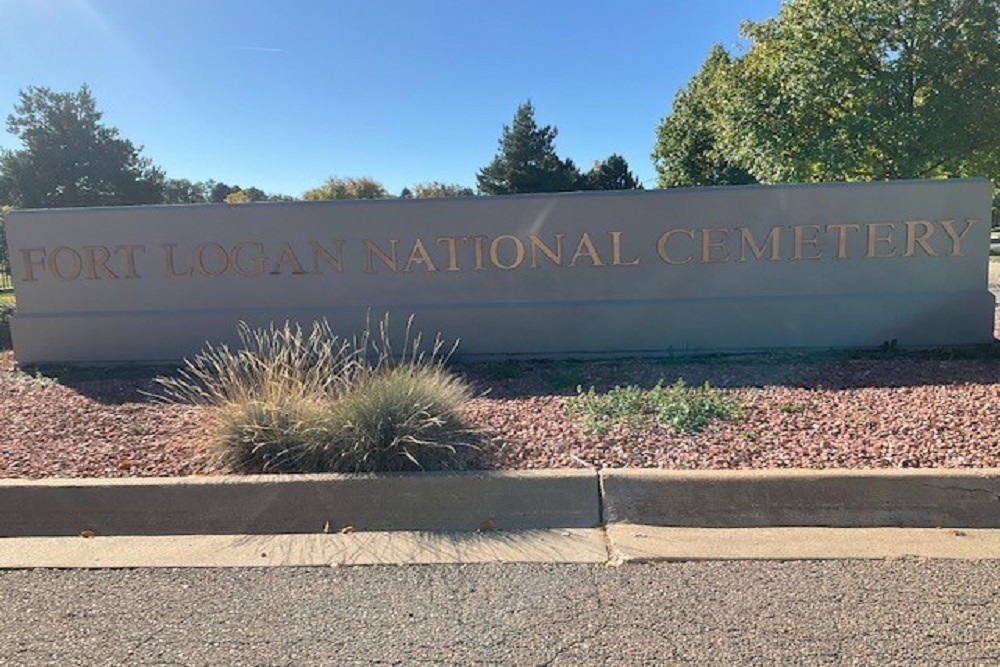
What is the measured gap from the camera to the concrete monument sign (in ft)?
29.0

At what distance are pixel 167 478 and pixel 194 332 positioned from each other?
4528 mm

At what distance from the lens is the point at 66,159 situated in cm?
5544

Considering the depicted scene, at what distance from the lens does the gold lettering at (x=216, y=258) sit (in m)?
9.13

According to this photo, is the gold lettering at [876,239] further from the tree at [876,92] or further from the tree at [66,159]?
the tree at [66,159]

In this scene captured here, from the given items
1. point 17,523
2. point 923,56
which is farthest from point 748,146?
point 17,523

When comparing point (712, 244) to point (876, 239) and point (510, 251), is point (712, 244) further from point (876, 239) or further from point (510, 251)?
point (510, 251)

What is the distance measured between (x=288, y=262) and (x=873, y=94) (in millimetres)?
12484

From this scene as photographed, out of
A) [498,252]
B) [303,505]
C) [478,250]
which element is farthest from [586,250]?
[303,505]

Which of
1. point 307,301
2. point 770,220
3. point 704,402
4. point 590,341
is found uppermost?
point 770,220

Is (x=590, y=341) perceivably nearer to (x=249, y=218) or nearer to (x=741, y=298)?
(x=741, y=298)

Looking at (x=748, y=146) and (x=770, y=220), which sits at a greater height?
(x=748, y=146)

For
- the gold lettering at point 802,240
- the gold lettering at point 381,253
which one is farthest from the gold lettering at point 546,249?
the gold lettering at point 802,240

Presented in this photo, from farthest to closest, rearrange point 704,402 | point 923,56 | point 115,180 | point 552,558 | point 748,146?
point 115,180
point 748,146
point 923,56
point 704,402
point 552,558

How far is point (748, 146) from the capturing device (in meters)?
18.5
